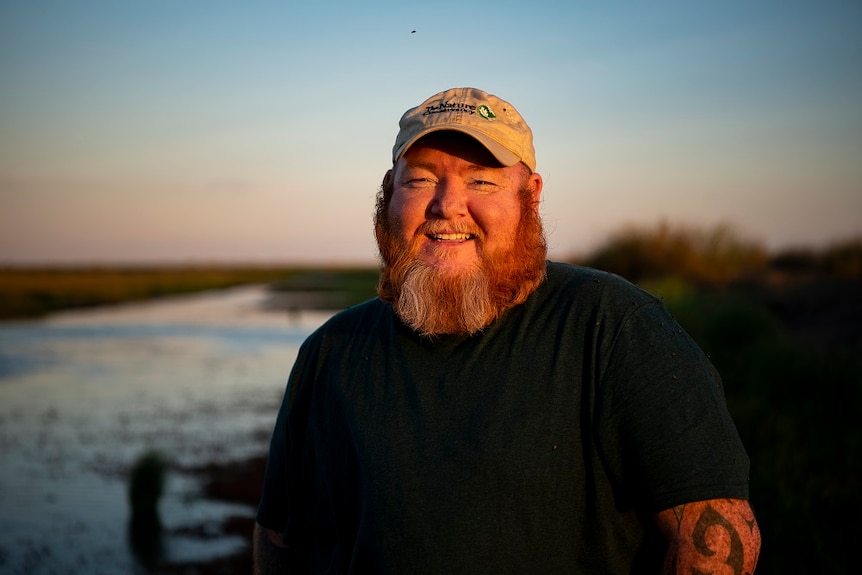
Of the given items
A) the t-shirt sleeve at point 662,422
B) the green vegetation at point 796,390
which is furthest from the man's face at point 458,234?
the green vegetation at point 796,390

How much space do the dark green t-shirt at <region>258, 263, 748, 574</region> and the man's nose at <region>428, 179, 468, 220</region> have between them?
0.35m

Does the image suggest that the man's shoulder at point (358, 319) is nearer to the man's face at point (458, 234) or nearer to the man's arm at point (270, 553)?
the man's face at point (458, 234)

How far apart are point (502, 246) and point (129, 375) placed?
17782 mm

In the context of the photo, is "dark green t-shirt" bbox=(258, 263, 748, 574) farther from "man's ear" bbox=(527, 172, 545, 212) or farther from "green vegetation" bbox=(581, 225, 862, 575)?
"green vegetation" bbox=(581, 225, 862, 575)

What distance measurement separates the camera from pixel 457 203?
244 centimetres

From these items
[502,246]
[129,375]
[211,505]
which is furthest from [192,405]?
[502,246]

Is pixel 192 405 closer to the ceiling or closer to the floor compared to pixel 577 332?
closer to the floor

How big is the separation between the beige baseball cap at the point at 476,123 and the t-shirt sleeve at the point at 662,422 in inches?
24.7

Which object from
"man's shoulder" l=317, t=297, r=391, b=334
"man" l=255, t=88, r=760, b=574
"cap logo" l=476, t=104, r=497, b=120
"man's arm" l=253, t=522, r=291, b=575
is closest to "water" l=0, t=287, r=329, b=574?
"man's arm" l=253, t=522, r=291, b=575

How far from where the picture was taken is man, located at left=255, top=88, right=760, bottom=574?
2.03 m

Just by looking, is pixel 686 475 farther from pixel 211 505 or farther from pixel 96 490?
pixel 96 490

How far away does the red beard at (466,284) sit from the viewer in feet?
7.66

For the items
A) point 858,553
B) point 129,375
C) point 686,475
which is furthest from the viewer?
point 129,375

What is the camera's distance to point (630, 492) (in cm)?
214
